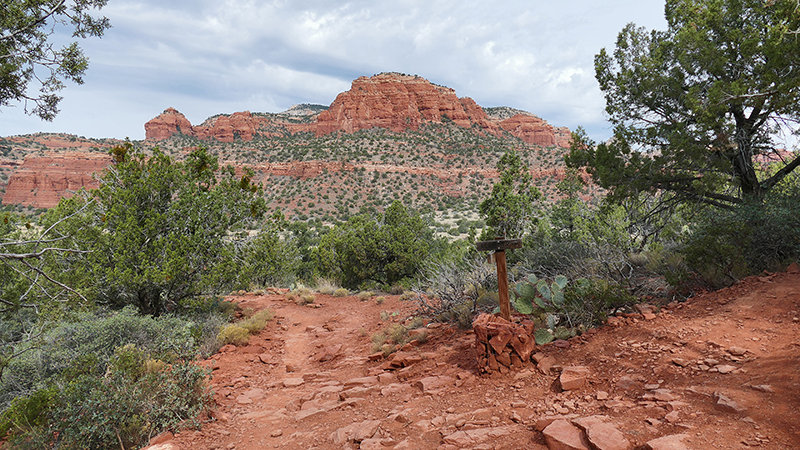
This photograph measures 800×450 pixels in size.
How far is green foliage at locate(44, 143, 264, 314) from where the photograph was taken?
7.25 m

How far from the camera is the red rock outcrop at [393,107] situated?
77938 mm

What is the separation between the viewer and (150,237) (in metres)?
7.70

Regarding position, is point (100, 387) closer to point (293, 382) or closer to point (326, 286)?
point (293, 382)

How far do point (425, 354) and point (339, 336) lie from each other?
337cm

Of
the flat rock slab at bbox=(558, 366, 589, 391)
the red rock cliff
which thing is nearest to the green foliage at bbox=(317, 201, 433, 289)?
the flat rock slab at bbox=(558, 366, 589, 391)

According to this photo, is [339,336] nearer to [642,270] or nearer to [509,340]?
[509,340]

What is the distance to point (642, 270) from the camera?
284 inches

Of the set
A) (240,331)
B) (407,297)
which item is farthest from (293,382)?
(407,297)

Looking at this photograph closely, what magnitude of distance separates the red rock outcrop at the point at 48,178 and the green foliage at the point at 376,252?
6114cm

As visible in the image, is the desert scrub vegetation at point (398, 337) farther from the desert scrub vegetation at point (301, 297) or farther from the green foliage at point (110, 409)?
the desert scrub vegetation at point (301, 297)

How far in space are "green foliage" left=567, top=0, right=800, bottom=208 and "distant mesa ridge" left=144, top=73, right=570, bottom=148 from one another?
69.1 m

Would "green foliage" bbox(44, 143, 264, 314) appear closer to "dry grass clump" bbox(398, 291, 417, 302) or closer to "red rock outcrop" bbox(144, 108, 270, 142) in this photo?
"dry grass clump" bbox(398, 291, 417, 302)

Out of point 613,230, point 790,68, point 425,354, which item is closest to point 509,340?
point 425,354

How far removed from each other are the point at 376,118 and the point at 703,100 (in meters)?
75.6
